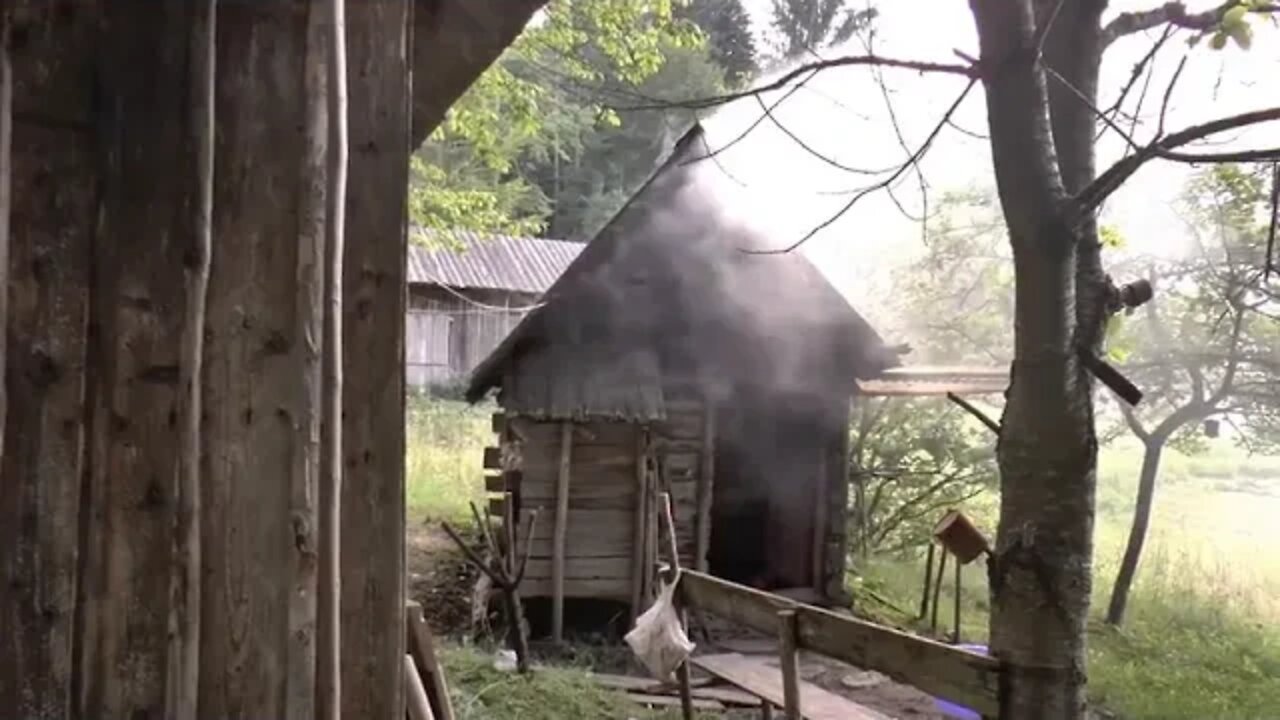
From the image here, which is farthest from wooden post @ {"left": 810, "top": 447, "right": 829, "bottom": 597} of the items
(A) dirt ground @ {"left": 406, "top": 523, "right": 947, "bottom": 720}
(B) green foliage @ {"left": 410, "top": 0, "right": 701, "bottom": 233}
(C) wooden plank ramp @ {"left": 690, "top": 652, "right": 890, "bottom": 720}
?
(B) green foliage @ {"left": 410, "top": 0, "right": 701, "bottom": 233}

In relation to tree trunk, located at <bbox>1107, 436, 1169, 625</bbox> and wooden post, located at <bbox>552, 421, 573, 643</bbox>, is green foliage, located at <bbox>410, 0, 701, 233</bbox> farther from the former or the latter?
tree trunk, located at <bbox>1107, 436, 1169, 625</bbox>

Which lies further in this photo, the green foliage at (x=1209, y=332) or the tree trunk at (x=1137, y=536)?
the green foliage at (x=1209, y=332)

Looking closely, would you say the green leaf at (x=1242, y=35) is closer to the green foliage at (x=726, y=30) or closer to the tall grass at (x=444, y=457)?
the tall grass at (x=444, y=457)

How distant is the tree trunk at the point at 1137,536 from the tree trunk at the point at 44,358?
1012cm

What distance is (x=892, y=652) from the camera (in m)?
4.17

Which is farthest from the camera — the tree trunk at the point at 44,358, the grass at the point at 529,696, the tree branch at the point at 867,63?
the grass at the point at 529,696

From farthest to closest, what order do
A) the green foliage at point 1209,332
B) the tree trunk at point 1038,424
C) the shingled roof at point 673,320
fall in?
the green foliage at point 1209,332
the shingled roof at point 673,320
the tree trunk at point 1038,424

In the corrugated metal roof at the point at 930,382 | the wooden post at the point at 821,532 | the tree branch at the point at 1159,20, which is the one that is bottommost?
the wooden post at the point at 821,532

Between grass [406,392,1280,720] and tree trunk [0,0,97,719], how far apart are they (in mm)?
5114

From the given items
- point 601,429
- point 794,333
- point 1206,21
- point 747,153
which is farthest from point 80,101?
point 747,153

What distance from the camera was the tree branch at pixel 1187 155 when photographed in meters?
2.96

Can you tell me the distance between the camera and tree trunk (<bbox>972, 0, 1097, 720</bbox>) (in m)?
3.54

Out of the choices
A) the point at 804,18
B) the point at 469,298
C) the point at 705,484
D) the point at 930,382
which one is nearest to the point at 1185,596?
the point at 930,382

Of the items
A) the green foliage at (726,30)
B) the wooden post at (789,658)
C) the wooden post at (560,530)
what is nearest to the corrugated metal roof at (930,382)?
the wooden post at (560,530)
